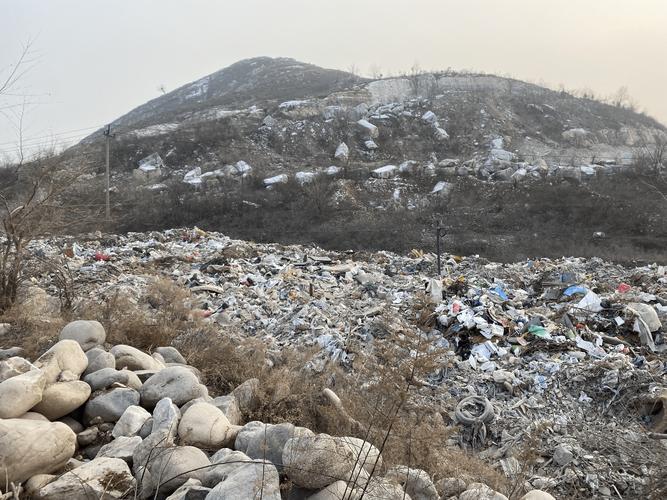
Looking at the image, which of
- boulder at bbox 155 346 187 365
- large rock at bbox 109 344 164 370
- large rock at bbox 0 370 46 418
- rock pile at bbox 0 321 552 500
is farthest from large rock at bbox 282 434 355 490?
boulder at bbox 155 346 187 365

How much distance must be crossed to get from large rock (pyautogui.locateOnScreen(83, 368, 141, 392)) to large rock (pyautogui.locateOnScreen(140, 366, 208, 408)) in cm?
11

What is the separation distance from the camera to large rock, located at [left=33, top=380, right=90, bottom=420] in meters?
2.69

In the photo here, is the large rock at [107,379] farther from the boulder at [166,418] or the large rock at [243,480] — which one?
the large rock at [243,480]

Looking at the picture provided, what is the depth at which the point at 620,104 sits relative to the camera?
38531 millimetres

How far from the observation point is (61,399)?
107 inches

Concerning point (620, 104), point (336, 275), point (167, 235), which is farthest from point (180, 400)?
point (620, 104)

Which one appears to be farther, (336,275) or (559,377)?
(336,275)

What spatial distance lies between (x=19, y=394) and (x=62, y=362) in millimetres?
605

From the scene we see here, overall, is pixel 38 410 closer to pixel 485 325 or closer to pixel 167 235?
pixel 485 325

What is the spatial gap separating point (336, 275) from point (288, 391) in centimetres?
596

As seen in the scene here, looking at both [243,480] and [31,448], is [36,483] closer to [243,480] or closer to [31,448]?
[31,448]

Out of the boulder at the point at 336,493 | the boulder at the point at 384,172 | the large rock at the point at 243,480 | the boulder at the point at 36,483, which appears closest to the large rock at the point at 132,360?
the boulder at the point at 36,483

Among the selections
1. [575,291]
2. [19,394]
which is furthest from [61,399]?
[575,291]

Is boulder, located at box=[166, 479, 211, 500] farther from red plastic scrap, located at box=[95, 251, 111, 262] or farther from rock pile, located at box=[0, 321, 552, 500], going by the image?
red plastic scrap, located at box=[95, 251, 111, 262]
